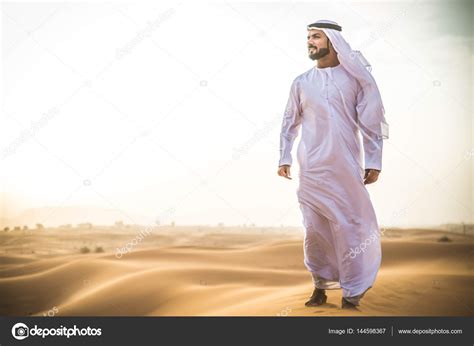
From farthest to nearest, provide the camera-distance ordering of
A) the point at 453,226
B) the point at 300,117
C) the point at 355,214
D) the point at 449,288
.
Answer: the point at 453,226, the point at 449,288, the point at 300,117, the point at 355,214

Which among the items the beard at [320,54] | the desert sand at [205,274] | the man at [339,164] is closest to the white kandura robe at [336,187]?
the man at [339,164]

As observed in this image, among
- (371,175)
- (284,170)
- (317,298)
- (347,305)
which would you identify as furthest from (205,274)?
(371,175)

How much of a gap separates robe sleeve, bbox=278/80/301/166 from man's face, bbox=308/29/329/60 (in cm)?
30

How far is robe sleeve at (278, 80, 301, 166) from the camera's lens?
5.48m

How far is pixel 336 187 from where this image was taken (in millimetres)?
5199

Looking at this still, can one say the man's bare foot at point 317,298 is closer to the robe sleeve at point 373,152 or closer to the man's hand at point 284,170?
the man's hand at point 284,170

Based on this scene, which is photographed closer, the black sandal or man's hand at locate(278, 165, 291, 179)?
the black sandal

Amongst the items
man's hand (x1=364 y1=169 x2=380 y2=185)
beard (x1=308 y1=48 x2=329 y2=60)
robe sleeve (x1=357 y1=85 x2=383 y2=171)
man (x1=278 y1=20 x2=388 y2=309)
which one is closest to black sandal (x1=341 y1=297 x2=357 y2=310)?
man (x1=278 y1=20 x2=388 y2=309)

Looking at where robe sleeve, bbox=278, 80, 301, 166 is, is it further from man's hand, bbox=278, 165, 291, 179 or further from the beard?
the beard

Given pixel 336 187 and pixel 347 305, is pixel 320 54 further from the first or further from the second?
pixel 347 305

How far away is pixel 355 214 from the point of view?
5.19 metres
